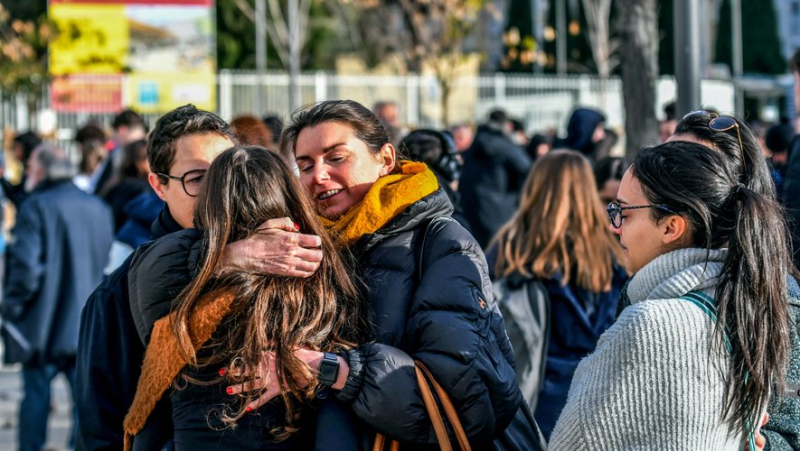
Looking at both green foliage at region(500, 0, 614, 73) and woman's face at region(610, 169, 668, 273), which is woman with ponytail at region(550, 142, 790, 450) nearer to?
woman's face at region(610, 169, 668, 273)

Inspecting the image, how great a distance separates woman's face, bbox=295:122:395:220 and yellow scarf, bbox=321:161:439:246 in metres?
0.06

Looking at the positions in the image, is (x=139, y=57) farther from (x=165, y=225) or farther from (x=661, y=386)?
(x=661, y=386)

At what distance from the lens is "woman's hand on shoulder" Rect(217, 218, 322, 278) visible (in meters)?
2.81

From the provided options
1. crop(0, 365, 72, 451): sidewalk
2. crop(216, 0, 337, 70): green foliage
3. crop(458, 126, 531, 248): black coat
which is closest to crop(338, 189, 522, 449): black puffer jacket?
crop(0, 365, 72, 451): sidewalk

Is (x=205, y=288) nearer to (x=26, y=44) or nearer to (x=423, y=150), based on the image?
(x=423, y=150)

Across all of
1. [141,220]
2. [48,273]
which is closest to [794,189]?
[141,220]

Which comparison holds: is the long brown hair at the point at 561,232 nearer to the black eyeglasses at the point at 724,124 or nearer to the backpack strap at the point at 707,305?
the black eyeglasses at the point at 724,124

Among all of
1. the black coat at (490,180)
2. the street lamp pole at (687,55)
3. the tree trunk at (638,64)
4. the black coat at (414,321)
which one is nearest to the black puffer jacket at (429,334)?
the black coat at (414,321)

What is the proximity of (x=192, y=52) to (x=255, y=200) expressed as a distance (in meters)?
22.7

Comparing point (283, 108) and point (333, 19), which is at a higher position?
point (333, 19)

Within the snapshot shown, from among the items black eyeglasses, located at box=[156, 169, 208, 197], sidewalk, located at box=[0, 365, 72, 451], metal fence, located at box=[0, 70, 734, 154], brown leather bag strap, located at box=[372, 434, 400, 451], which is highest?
metal fence, located at box=[0, 70, 734, 154]

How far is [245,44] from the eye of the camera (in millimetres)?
40750

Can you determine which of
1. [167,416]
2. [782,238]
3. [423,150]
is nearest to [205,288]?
[167,416]

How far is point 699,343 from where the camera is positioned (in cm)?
255
